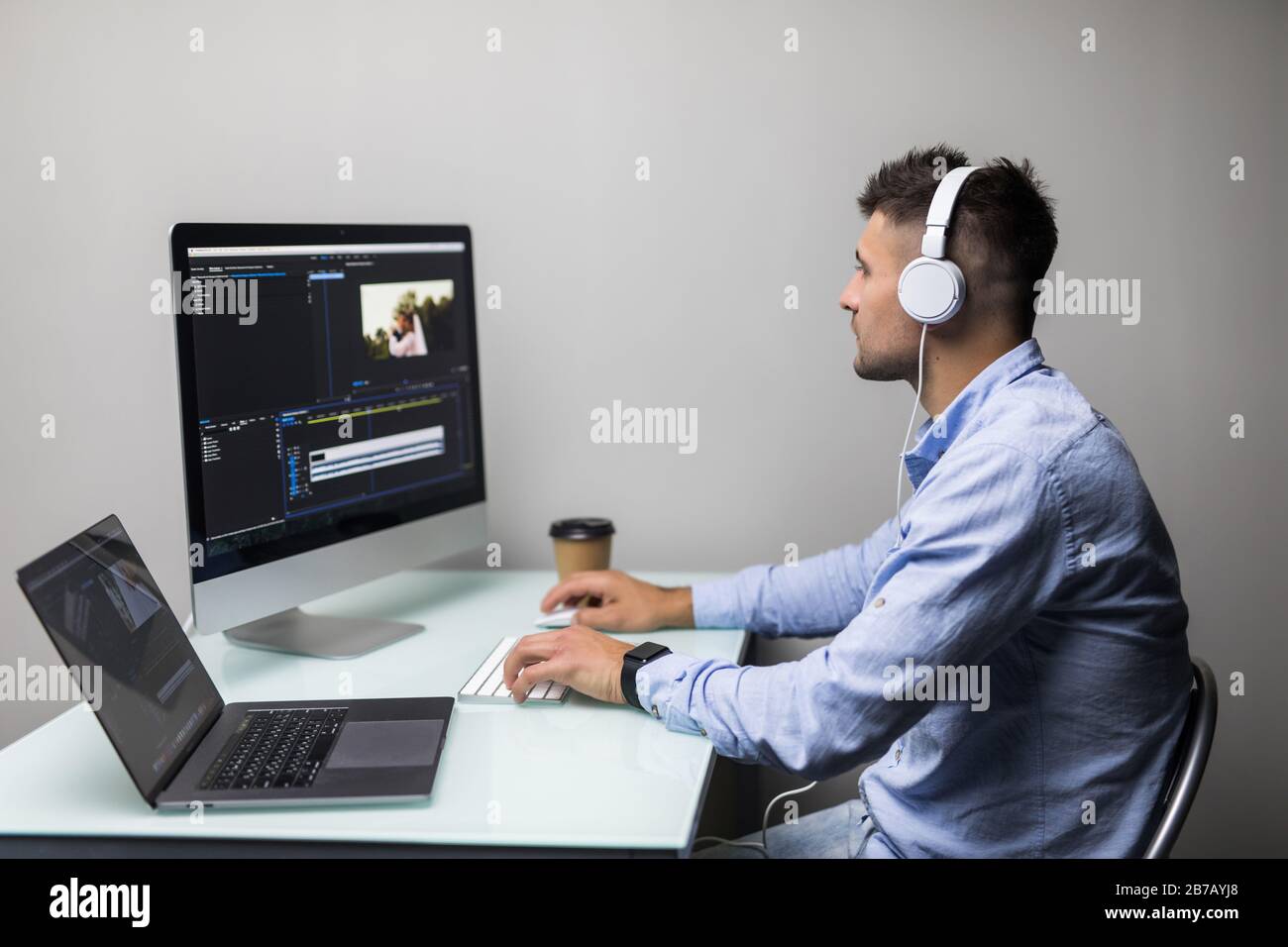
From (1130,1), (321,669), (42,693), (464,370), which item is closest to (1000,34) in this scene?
(1130,1)

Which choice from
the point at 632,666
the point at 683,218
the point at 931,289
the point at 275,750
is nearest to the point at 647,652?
the point at 632,666

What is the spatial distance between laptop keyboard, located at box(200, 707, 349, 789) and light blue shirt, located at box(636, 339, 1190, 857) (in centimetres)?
37

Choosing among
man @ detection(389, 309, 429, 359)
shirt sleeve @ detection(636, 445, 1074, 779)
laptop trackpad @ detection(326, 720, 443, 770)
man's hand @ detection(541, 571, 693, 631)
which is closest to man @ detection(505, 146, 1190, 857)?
shirt sleeve @ detection(636, 445, 1074, 779)

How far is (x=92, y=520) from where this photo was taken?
7.18 ft

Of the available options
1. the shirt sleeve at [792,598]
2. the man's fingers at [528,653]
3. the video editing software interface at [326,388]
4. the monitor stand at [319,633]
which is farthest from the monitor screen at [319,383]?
the shirt sleeve at [792,598]

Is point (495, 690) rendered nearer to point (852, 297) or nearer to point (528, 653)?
point (528, 653)

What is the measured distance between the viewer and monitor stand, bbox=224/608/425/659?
159cm

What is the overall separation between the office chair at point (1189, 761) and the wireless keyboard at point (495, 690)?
0.69m

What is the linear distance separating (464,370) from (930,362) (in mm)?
829

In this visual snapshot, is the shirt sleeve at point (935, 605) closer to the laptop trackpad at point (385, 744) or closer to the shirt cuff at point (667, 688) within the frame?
the shirt cuff at point (667, 688)

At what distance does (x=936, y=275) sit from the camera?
1.25 metres
